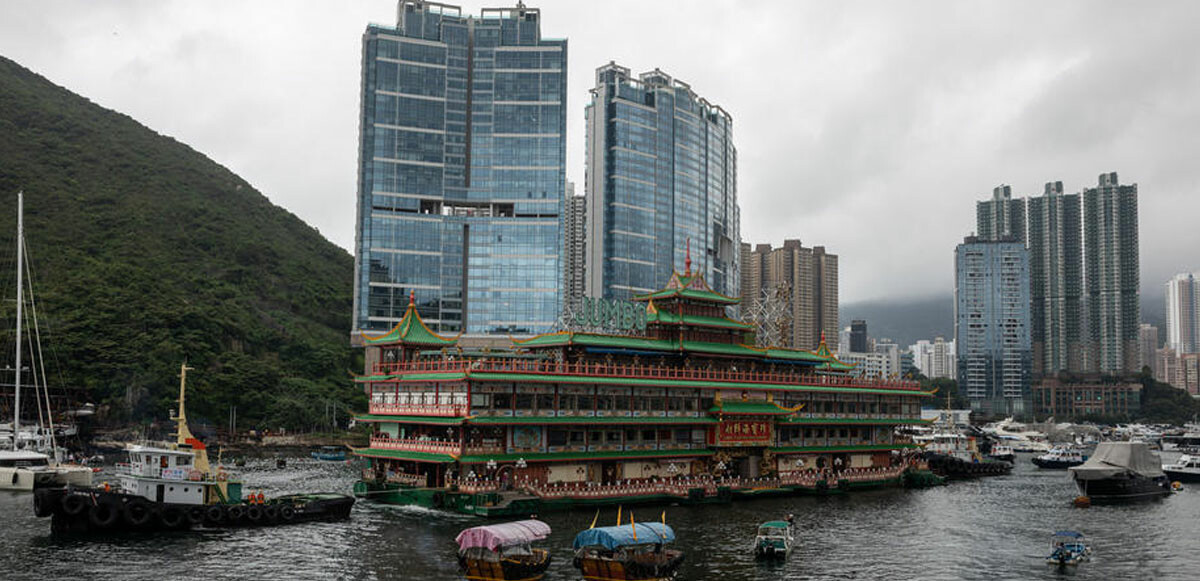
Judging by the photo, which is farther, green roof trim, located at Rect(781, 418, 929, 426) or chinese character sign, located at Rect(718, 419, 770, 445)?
green roof trim, located at Rect(781, 418, 929, 426)

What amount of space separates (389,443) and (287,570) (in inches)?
940

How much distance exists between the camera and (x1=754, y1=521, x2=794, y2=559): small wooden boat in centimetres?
4491

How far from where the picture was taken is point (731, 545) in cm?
4828

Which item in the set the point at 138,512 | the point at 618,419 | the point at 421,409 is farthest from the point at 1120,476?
the point at 138,512

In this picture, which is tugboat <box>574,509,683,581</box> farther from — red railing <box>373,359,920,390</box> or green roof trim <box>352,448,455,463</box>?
red railing <box>373,359,920,390</box>

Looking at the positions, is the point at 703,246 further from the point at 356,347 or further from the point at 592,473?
the point at 592,473

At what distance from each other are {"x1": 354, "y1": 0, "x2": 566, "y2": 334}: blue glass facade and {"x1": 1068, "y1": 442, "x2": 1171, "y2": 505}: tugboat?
94.4m

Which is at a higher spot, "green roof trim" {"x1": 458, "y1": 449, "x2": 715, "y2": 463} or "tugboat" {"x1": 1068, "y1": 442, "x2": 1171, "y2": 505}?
"green roof trim" {"x1": 458, "y1": 449, "x2": 715, "y2": 463}

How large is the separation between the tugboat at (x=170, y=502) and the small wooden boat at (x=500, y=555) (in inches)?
689

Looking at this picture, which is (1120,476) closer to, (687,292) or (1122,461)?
(1122,461)

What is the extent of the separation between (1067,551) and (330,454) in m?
87.5

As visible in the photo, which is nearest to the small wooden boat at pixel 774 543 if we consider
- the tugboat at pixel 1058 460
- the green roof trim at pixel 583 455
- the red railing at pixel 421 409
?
the green roof trim at pixel 583 455

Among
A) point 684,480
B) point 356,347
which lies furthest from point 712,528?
point 356,347

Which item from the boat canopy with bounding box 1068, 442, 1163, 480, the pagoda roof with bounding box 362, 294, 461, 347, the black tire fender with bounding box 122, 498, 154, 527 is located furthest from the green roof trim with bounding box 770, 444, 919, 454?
the black tire fender with bounding box 122, 498, 154, 527
